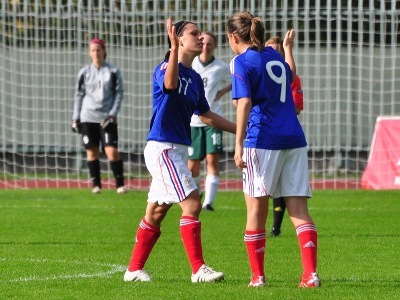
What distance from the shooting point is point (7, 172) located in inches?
784

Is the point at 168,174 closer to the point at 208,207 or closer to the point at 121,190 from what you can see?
the point at 208,207

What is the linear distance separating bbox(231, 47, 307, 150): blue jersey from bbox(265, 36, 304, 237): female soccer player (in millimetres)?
2583

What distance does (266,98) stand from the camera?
7.99 meters

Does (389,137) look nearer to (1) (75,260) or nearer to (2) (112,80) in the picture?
(2) (112,80)

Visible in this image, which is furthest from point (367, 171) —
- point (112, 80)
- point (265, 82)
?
point (265, 82)

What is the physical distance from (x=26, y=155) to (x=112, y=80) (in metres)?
3.85

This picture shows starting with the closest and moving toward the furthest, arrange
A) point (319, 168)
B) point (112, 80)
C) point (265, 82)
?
point (265, 82) < point (112, 80) < point (319, 168)

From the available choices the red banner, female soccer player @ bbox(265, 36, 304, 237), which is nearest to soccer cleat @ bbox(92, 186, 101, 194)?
the red banner

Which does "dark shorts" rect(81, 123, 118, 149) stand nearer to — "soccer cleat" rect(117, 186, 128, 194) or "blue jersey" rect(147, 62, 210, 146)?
"soccer cleat" rect(117, 186, 128, 194)

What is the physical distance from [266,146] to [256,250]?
725mm

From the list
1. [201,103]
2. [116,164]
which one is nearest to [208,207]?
[116,164]

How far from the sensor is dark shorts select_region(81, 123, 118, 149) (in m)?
16.6

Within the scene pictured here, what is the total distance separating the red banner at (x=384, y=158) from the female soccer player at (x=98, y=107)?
3881 mm

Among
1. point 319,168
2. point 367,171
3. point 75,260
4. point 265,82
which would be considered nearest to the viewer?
point 265,82
